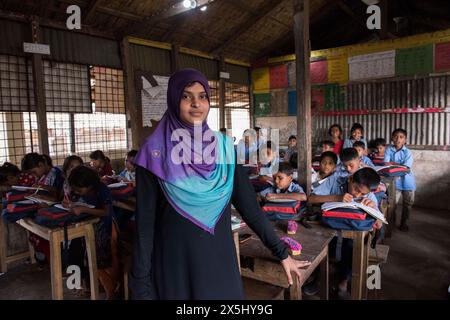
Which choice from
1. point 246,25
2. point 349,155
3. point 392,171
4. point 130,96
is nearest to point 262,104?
point 246,25

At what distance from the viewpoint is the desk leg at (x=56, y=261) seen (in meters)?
2.64

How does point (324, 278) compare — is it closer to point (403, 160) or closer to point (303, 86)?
point (303, 86)

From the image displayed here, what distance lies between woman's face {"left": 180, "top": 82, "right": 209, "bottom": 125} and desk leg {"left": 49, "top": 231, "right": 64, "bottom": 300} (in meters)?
1.95

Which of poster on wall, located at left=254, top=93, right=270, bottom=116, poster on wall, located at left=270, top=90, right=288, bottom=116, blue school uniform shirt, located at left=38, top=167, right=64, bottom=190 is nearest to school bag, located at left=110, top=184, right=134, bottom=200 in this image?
blue school uniform shirt, located at left=38, top=167, right=64, bottom=190

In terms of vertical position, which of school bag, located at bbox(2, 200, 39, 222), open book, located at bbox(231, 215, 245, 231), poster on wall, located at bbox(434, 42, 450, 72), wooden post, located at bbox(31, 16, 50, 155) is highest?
poster on wall, located at bbox(434, 42, 450, 72)

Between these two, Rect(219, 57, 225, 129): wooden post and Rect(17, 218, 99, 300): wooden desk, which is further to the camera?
Rect(219, 57, 225, 129): wooden post

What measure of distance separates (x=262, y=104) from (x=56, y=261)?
22.3 ft

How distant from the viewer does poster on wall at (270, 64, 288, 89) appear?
8.13 metres

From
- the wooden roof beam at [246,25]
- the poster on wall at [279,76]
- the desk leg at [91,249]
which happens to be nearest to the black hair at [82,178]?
the desk leg at [91,249]

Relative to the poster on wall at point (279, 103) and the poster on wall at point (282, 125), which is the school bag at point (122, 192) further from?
the poster on wall at point (279, 103)

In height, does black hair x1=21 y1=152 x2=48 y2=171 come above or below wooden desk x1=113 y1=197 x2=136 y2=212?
above

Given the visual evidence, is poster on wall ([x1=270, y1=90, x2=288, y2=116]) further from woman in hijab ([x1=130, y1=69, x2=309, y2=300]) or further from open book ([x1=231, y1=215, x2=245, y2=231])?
woman in hijab ([x1=130, y1=69, x2=309, y2=300])

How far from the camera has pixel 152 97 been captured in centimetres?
632

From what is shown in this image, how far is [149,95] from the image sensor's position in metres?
6.26
